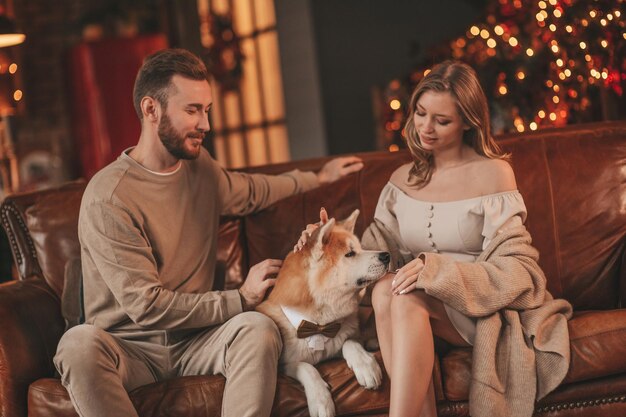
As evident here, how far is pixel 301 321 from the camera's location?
8.04 ft

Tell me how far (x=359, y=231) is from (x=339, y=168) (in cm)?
25

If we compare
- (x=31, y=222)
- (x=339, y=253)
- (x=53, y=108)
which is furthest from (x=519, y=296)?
(x=53, y=108)

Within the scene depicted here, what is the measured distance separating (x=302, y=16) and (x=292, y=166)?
2.94 m

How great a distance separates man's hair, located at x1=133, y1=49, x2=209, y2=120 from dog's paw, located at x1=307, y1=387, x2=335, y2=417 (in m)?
0.96

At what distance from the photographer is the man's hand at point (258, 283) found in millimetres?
2467

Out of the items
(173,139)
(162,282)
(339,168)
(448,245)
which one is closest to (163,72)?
(173,139)

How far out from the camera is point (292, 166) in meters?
3.22

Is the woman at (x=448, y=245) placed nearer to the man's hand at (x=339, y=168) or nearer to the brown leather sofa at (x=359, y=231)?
the brown leather sofa at (x=359, y=231)

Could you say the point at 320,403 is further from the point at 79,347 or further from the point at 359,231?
the point at 359,231

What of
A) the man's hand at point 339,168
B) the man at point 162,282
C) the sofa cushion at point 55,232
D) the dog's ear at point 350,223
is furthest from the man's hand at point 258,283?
the sofa cushion at point 55,232

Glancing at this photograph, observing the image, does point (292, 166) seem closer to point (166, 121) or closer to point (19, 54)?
point (166, 121)

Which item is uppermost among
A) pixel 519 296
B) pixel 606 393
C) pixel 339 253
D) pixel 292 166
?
pixel 292 166

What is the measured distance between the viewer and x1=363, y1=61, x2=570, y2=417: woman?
2.25 m

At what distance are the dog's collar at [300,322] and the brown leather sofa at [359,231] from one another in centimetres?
7
